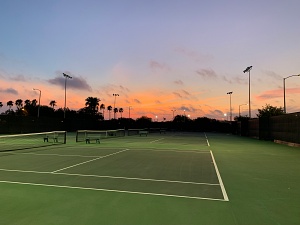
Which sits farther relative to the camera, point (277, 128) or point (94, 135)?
point (277, 128)

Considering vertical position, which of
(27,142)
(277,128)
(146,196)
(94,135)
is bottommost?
(146,196)

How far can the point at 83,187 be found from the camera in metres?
8.80

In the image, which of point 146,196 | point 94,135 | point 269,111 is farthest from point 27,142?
point 269,111

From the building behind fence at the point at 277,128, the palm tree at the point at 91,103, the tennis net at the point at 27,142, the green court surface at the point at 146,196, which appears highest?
the palm tree at the point at 91,103

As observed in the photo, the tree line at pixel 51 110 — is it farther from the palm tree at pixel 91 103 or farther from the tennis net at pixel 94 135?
the tennis net at pixel 94 135

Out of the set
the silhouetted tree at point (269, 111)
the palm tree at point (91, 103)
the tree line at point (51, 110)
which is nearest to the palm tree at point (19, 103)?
the tree line at point (51, 110)

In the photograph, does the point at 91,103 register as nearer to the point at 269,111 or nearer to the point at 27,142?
the point at 269,111

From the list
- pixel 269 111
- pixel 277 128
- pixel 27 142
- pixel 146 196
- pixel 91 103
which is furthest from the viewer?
pixel 91 103

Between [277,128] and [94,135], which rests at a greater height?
[277,128]

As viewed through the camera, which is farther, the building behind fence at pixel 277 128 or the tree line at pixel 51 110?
the tree line at pixel 51 110

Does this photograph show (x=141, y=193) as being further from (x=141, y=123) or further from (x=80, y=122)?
(x=141, y=123)

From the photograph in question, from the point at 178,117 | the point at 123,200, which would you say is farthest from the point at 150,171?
the point at 178,117

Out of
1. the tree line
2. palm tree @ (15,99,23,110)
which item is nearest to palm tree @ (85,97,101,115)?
the tree line

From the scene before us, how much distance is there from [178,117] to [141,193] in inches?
5401
